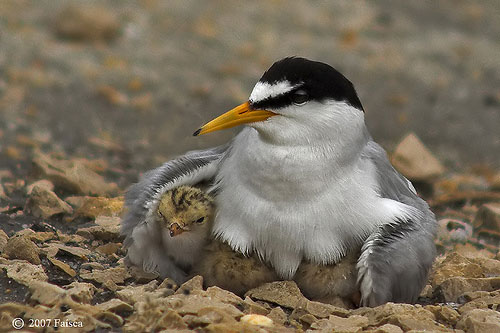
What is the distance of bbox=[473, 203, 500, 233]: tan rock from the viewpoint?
751 centimetres

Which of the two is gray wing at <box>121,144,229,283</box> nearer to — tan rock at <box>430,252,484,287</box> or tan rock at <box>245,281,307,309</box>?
tan rock at <box>245,281,307,309</box>

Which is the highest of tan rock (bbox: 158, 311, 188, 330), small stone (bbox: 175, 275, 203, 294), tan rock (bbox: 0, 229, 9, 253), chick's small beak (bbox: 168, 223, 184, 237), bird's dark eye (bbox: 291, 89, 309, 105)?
bird's dark eye (bbox: 291, 89, 309, 105)

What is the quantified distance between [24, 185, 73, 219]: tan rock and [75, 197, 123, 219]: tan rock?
0.12 m

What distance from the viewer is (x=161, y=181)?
5504mm

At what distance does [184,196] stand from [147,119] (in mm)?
4936

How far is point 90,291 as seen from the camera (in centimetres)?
494

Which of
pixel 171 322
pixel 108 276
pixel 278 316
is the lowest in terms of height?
pixel 108 276

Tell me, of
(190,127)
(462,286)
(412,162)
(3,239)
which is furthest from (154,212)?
(190,127)

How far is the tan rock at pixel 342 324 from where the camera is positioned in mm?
4523

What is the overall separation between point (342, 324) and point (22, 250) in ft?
6.87

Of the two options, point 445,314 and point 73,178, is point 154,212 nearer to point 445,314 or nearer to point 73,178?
point 445,314

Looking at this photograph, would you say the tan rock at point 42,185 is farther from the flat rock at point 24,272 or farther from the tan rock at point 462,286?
the tan rock at point 462,286

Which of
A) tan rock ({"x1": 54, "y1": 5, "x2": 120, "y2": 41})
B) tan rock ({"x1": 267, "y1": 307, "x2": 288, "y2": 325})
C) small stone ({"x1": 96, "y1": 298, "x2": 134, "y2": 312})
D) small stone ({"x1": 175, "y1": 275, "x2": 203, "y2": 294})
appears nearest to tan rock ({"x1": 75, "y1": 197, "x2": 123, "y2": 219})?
small stone ({"x1": 175, "y1": 275, "x2": 203, "y2": 294})

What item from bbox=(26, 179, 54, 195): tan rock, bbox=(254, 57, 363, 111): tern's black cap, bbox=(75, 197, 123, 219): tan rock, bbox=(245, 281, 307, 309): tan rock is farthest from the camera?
bbox=(26, 179, 54, 195): tan rock
